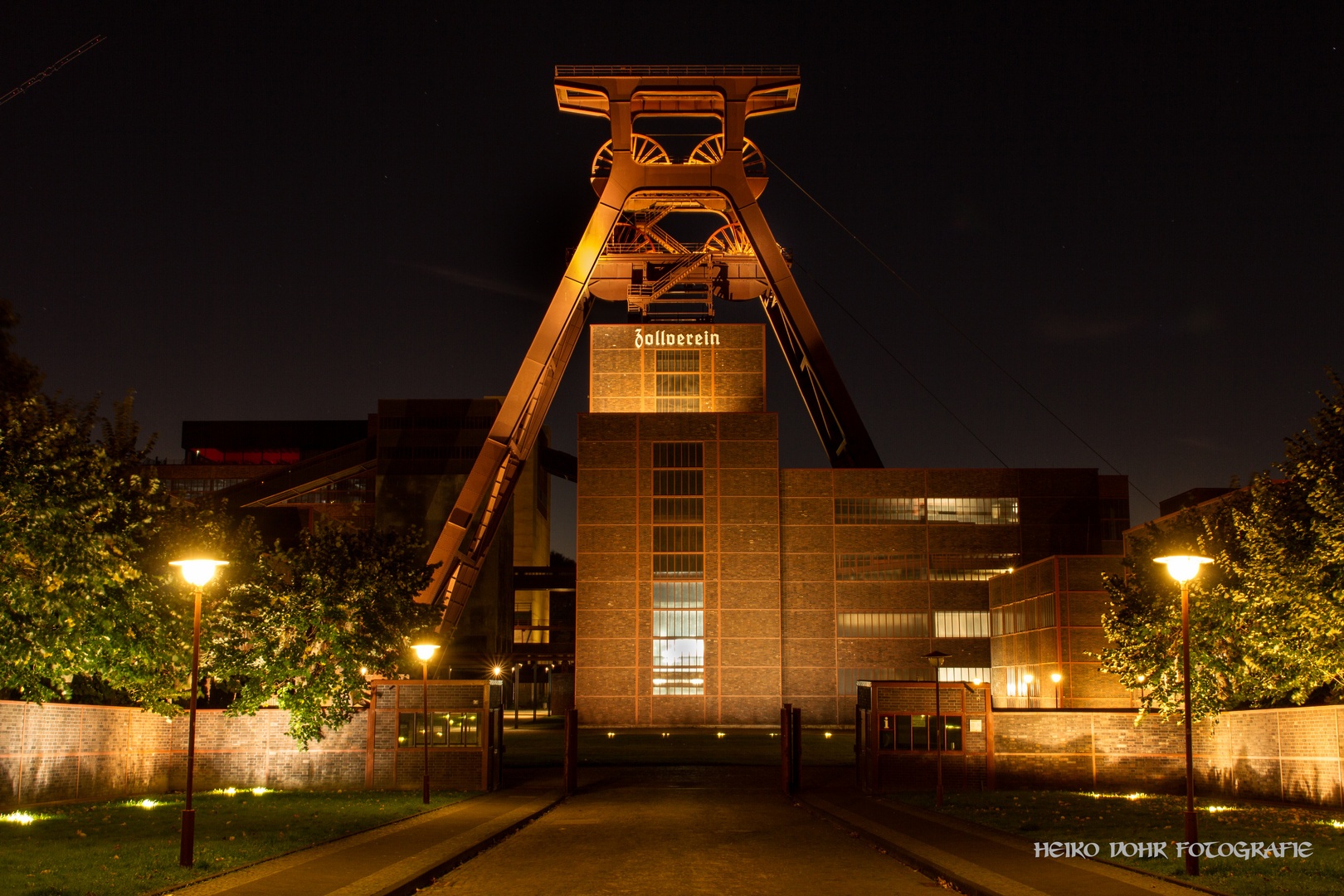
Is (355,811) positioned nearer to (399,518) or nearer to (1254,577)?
(1254,577)

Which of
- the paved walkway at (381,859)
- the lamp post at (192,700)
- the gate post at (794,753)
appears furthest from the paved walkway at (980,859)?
the lamp post at (192,700)

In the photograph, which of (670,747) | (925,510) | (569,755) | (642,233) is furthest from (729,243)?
(569,755)

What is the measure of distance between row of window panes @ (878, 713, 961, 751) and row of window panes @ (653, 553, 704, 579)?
47.5 meters

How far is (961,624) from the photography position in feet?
249

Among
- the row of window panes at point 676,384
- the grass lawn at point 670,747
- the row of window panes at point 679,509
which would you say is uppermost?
the row of window panes at point 676,384

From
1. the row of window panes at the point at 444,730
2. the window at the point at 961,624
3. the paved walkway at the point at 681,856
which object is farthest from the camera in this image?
the window at the point at 961,624

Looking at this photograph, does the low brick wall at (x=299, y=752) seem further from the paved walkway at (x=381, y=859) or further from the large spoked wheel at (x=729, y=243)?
the large spoked wheel at (x=729, y=243)

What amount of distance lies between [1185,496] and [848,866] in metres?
41.6

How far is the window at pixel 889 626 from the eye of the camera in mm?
76188

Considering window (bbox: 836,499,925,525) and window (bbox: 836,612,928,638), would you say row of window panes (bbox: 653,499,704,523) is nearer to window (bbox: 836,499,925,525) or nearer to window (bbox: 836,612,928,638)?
window (bbox: 836,499,925,525)

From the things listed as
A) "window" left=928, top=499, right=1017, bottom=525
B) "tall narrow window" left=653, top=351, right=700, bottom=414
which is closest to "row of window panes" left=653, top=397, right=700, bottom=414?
"tall narrow window" left=653, top=351, right=700, bottom=414

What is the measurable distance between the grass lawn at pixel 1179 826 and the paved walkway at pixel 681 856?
3.27 meters

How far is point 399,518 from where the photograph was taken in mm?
99250

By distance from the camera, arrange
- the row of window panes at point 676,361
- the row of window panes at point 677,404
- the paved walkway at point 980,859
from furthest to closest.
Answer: the row of window panes at point 676,361 < the row of window panes at point 677,404 < the paved walkway at point 980,859
